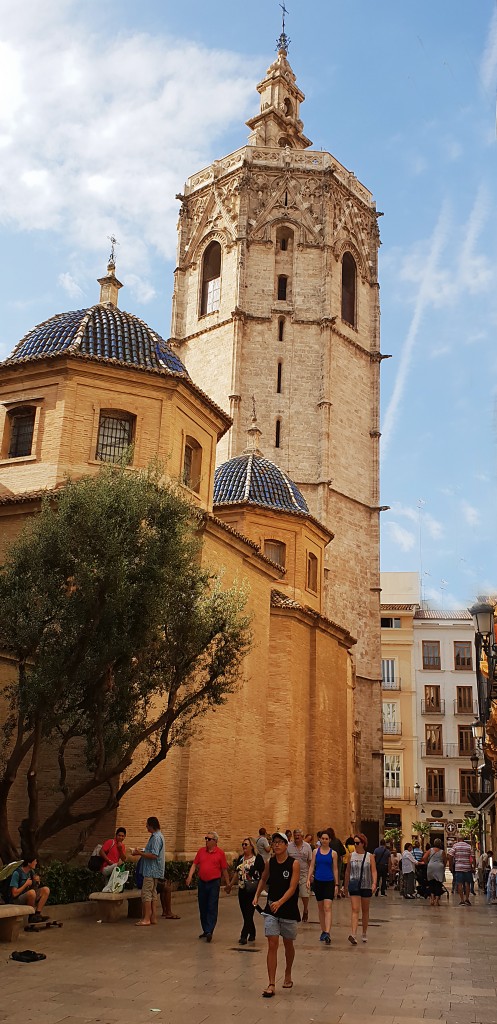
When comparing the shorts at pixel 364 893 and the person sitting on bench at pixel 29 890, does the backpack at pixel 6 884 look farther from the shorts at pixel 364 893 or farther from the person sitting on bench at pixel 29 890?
the shorts at pixel 364 893

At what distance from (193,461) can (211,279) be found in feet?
80.3

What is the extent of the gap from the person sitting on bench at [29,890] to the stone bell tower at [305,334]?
25749mm

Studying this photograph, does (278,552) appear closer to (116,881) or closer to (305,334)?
(116,881)

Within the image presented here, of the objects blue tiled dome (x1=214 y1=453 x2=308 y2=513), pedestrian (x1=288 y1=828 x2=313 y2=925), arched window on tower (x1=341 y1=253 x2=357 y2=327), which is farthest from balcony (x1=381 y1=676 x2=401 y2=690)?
pedestrian (x1=288 y1=828 x2=313 y2=925)

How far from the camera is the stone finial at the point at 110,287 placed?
21.6 metres

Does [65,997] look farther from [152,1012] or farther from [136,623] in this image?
[136,623]

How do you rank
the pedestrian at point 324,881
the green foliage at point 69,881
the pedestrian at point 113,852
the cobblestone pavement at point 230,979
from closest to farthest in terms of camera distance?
the cobblestone pavement at point 230,979 → the pedestrian at point 324,881 → the green foliage at point 69,881 → the pedestrian at point 113,852

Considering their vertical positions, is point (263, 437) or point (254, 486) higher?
point (263, 437)

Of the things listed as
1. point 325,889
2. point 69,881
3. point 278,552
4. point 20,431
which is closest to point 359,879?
point 325,889

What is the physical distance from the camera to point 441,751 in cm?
5150

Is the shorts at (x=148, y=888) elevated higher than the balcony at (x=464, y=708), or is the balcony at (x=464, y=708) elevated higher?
the balcony at (x=464, y=708)

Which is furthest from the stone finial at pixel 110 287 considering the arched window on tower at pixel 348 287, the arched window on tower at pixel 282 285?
the arched window on tower at pixel 348 287

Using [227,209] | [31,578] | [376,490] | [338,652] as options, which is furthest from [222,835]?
[227,209]

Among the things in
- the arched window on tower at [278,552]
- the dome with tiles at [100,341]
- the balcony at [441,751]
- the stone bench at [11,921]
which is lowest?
the stone bench at [11,921]
